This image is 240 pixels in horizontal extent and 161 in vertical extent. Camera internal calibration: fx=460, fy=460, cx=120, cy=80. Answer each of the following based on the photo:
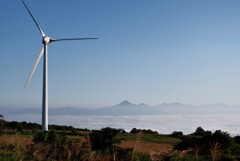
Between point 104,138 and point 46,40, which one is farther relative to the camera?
point 46,40

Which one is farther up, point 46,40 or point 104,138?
point 46,40

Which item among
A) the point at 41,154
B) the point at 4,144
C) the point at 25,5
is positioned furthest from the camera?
the point at 25,5

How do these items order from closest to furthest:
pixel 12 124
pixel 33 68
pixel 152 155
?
pixel 152 155, pixel 33 68, pixel 12 124

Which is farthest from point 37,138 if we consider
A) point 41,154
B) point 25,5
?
point 25,5

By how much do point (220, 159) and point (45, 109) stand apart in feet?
75.3

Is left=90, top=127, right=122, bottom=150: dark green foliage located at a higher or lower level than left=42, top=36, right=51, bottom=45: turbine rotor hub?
lower

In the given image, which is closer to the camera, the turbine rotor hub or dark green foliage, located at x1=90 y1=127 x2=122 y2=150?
dark green foliage, located at x1=90 y1=127 x2=122 y2=150

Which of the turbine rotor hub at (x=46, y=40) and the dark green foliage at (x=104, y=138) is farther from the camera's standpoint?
the turbine rotor hub at (x=46, y=40)

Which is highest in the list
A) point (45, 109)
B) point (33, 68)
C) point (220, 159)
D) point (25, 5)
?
point (25, 5)

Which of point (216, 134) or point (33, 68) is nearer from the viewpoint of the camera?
point (216, 134)

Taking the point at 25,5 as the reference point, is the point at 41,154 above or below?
below

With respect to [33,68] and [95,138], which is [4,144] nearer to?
[95,138]

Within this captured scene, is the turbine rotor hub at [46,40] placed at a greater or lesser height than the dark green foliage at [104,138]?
greater

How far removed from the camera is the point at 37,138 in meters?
27.5
